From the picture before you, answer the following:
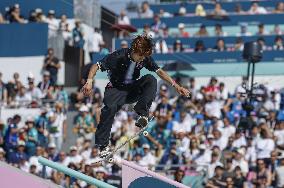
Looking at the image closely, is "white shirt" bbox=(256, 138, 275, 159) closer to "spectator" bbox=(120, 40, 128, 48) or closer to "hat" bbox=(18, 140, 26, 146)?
"hat" bbox=(18, 140, 26, 146)

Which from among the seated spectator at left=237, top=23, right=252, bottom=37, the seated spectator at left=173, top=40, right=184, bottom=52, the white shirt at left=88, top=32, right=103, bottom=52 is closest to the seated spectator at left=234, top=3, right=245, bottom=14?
the seated spectator at left=237, top=23, right=252, bottom=37

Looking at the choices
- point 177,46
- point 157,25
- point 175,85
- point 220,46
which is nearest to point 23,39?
point 177,46

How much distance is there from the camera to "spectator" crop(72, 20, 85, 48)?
58.5ft

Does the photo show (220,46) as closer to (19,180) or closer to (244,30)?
(244,30)

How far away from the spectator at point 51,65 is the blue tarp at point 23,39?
11.0 inches

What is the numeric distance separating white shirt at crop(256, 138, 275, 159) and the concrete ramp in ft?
18.8

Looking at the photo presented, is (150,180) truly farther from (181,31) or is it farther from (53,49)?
(181,31)

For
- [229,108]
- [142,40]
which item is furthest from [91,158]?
[142,40]

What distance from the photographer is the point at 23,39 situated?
16531 mm

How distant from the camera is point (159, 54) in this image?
1908 cm

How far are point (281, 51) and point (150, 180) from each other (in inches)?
413

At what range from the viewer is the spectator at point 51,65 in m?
16.6

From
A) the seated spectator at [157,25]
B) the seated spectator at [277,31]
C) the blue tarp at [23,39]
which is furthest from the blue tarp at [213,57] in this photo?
the blue tarp at [23,39]

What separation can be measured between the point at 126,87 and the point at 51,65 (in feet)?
24.9
